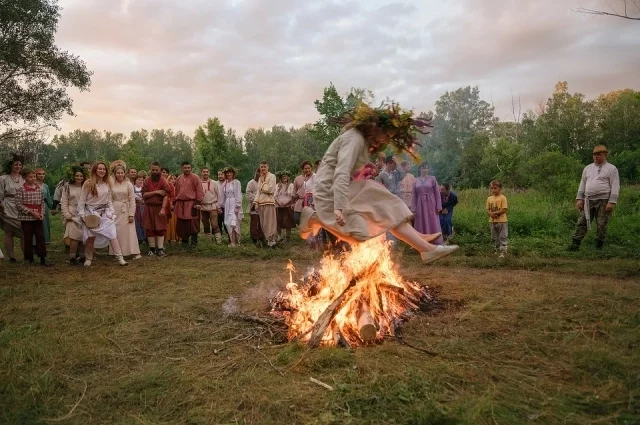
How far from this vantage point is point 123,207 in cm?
895

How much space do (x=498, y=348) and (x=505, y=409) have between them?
1.04 meters

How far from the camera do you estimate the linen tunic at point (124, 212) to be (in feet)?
29.2

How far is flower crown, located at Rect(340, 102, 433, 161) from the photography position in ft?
14.3

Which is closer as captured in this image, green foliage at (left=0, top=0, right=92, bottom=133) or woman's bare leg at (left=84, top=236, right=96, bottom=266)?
woman's bare leg at (left=84, top=236, right=96, bottom=266)

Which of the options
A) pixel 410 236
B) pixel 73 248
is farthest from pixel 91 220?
pixel 410 236

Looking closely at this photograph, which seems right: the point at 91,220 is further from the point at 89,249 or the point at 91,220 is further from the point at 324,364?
the point at 324,364

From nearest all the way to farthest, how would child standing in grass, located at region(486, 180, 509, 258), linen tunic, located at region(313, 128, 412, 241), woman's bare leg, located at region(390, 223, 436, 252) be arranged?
linen tunic, located at region(313, 128, 412, 241)
woman's bare leg, located at region(390, 223, 436, 252)
child standing in grass, located at region(486, 180, 509, 258)

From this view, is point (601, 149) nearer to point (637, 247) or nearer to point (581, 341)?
point (637, 247)

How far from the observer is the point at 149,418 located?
2.70m

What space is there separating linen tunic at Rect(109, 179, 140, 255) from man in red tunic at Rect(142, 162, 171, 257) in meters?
0.55

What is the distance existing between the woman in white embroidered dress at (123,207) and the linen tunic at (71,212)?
70 cm

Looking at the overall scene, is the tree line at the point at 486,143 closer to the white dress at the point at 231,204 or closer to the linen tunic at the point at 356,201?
the linen tunic at the point at 356,201

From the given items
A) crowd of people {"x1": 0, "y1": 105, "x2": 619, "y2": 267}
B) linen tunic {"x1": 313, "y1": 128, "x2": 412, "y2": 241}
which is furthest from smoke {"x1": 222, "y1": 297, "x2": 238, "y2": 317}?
linen tunic {"x1": 313, "y1": 128, "x2": 412, "y2": 241}

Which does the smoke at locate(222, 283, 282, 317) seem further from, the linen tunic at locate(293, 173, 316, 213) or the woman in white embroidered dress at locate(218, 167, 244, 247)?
the linen tunic at locate(293, 173, 316, 213)
